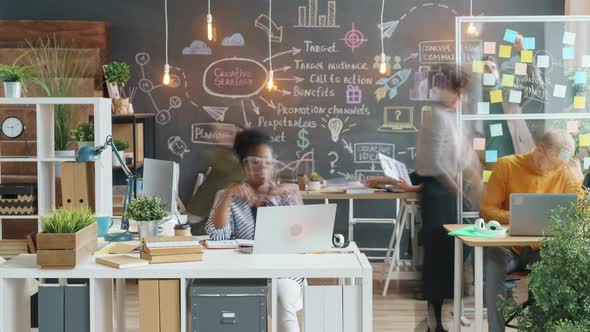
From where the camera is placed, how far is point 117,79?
768 centimetres

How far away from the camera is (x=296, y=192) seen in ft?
16.8

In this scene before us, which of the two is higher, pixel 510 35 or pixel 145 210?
pixel 510 35

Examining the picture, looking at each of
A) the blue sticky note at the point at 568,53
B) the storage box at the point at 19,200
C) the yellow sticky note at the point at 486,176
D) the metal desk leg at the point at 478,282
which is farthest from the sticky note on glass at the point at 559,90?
the storage box at the point at 19,200

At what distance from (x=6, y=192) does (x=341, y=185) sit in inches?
126

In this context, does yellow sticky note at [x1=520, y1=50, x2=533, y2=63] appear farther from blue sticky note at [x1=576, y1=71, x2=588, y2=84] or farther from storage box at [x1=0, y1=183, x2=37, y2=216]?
storage box at [x1=0, y1=183, x2=37, y2=216]

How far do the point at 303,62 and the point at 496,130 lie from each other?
2.77 m

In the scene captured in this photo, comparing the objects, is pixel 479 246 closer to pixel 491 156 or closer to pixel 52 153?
pixel 491 156

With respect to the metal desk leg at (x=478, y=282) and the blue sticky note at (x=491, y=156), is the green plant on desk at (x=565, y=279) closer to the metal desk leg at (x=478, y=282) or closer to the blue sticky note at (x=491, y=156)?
the metal desk leg at (x=478, y=282)

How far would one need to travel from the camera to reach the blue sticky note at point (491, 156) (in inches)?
236

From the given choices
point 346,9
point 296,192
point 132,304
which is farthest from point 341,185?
point 296,192

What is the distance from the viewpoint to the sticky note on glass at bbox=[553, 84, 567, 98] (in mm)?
6023

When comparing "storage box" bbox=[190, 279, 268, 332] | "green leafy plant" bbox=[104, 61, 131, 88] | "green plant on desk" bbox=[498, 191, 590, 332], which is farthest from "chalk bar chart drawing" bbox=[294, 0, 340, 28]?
"storage box" bbox=[190, 279, 268, 332]

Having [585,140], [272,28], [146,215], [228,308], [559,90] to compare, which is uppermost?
[272,28]

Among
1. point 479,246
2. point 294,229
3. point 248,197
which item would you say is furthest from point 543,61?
point 294,229
